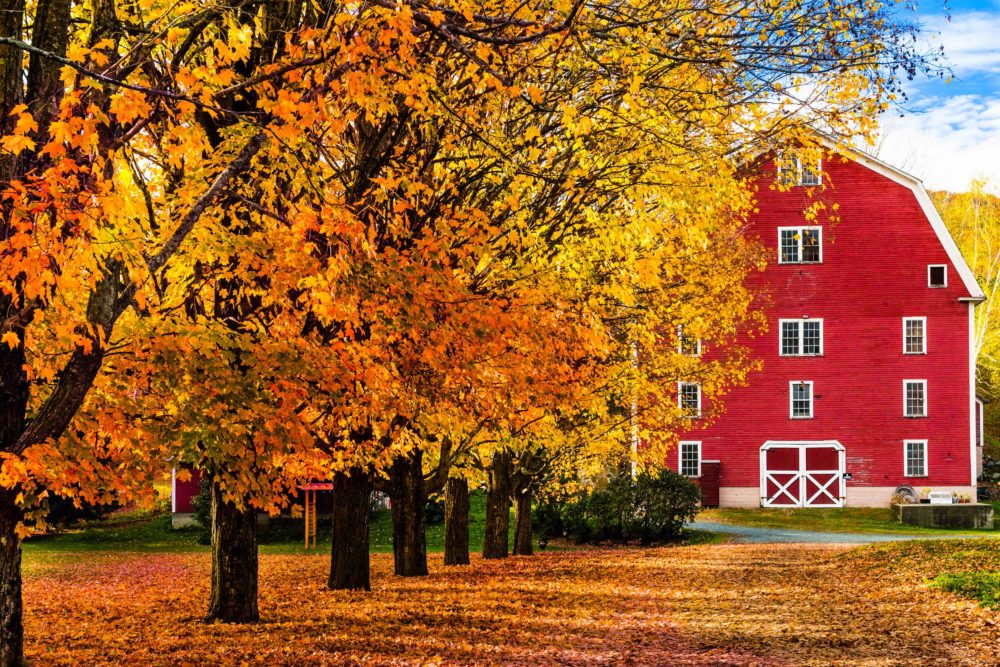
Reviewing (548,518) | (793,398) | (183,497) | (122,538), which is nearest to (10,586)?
(548,518)

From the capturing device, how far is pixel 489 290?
1510 centimetres

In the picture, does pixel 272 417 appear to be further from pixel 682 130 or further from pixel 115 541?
pixel 115 541

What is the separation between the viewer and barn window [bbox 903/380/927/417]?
43.7 metres

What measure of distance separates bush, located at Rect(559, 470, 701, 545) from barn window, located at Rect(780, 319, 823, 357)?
43.7ft

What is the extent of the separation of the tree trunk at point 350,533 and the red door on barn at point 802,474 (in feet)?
95.2

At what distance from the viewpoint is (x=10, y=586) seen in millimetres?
10227

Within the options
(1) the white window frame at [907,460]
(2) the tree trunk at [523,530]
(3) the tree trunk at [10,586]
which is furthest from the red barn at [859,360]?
(3) the tree trunk at [10,586]

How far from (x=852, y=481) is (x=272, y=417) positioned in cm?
3777

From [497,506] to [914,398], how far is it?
2412 cm

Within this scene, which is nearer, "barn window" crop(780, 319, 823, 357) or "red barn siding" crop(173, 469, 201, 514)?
"red barn siding" crop(173, 469, 201, 514)

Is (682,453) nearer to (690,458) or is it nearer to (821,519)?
(690,458)

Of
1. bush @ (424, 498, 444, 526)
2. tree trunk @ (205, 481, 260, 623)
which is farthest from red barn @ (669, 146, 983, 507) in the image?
tree trunk @ (205, 481, 260, 623)

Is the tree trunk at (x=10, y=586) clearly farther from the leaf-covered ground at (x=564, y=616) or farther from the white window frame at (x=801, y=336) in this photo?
the white window frame at (x=801, y=336)

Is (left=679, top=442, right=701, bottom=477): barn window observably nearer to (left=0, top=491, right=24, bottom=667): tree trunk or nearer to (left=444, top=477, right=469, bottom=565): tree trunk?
(left=444, top=477, right=469, bottom=565): tree trunk
